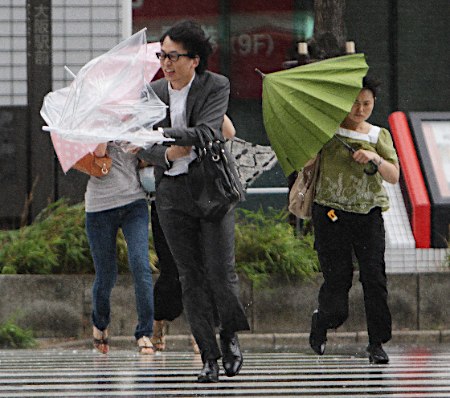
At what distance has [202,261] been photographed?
927 cm

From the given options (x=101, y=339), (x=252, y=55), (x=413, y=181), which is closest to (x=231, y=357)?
(x=101, y=339)

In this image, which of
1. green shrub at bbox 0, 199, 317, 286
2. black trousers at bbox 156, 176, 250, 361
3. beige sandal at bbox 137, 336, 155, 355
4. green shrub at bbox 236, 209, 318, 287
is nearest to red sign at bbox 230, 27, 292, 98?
green shrub at bbox 236, 209, 318, 287

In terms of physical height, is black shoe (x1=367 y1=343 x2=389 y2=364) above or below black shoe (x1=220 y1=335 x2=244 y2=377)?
below

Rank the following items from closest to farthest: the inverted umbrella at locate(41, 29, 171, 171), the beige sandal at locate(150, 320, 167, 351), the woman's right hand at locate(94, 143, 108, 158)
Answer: the inverted umbrella at locate(41, 29, 171, 171) < the woman's right hand at locate(94, 143, 108, 158) < the beige sandal at locate(150, 320, 167, 351)

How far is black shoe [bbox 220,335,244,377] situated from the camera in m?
9.09

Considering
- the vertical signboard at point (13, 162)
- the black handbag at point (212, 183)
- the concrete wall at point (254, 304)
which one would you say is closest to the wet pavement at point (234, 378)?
the black handbag at point (212, 183)

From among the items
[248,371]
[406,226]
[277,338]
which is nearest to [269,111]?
[248,371]

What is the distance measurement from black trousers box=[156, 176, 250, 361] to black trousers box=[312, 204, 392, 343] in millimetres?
1382

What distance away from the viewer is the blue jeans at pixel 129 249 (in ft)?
38.2

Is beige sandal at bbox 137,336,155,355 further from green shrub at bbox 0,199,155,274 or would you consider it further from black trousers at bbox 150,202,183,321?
green shrub at bbox 0,199,155,274

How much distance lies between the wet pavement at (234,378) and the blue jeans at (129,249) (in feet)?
1.20

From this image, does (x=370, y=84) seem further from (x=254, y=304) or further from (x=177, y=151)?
(x=254, y=304)

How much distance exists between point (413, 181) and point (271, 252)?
2.78 metres

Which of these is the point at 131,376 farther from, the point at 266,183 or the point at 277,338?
the point at 266,183
